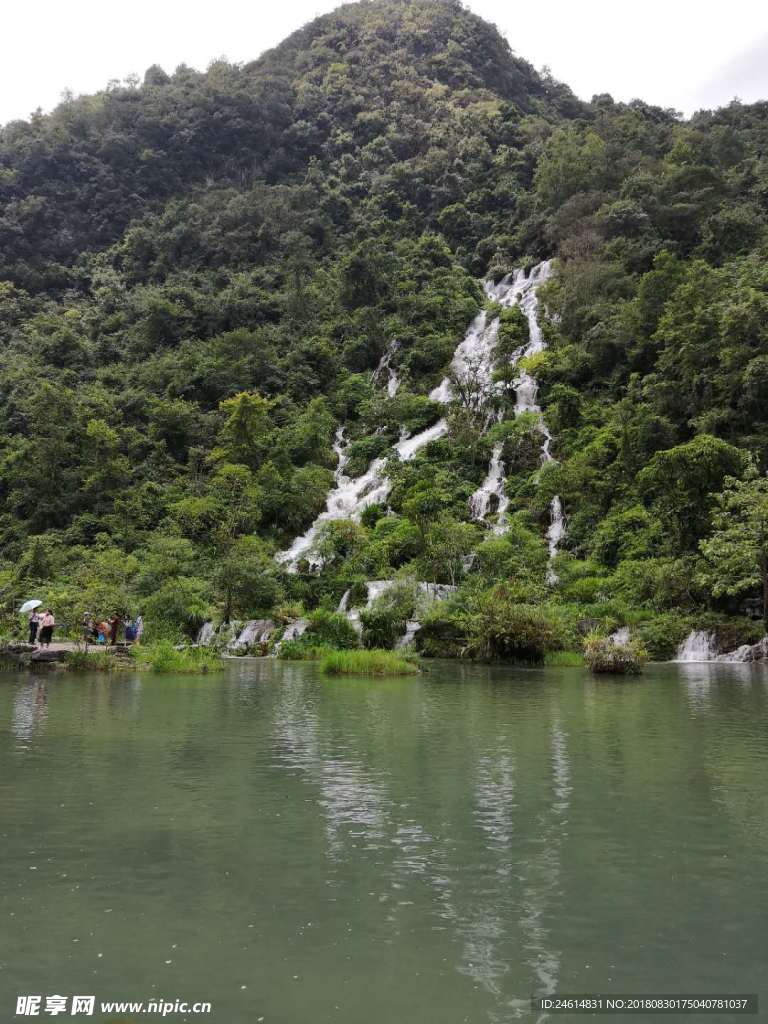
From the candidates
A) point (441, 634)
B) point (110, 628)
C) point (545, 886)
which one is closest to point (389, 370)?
point (441, 634)

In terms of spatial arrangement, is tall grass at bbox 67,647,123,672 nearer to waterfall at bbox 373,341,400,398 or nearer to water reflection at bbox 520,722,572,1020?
water reflection at bbox 520,722,572,1020

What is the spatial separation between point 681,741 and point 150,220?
245ft

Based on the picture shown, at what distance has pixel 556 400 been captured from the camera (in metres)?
44.4

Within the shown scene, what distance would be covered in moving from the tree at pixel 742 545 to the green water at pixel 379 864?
47.7 ft

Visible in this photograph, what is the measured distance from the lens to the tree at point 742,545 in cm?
2462

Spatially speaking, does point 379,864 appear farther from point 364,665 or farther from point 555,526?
point 555,526

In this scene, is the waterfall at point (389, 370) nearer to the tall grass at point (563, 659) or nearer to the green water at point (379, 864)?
the tall grass at point (563, 659)

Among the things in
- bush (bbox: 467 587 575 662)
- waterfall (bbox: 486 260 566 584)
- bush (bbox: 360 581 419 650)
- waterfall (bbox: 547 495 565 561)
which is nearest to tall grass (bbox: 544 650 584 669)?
bush (bbox: 467 587 575 662)

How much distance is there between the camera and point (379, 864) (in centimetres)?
553

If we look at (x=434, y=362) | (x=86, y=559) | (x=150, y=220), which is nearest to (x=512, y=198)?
(x=434, y=362)

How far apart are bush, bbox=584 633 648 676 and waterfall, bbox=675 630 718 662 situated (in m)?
5.93

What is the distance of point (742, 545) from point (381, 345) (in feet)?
124

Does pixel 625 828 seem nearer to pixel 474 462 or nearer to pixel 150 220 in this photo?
pixel 474 462

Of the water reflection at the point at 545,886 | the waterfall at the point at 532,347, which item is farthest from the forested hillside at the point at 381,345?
the water reflection at the point at 545,886
